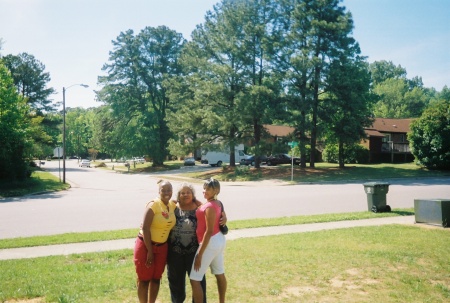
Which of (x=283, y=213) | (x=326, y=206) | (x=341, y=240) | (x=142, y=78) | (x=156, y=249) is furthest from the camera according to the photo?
(x=142, y=78)

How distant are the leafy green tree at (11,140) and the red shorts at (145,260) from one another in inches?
954

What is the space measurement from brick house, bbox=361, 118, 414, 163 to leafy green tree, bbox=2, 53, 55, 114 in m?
51.6

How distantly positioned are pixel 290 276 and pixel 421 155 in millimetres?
34845

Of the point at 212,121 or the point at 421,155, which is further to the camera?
the point at 421,155

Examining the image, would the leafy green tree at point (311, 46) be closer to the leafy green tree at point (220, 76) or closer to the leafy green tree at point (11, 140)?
the leafy green tree at point (220, 76)

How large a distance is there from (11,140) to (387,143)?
42489mm

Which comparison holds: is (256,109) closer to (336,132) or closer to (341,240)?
(336,132)

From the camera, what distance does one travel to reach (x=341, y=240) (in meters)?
8.54

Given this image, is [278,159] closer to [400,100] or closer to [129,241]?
[129,241]

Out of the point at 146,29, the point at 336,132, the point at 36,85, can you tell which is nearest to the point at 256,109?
the point at 336,132

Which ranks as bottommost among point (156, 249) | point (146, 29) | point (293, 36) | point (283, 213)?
point (283, 213)

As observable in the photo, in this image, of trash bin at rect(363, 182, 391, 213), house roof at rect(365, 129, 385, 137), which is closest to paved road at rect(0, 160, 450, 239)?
trash bin at rect(363, 182, 391, 213)

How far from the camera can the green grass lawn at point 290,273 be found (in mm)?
5263

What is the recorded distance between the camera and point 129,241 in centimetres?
903
